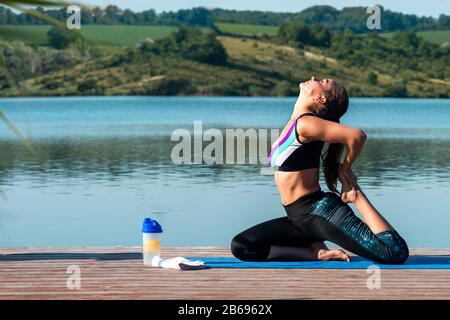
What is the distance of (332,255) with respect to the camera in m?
5.97

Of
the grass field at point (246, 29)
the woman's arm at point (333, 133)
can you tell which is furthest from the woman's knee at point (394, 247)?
the grass field at point (246, 29)

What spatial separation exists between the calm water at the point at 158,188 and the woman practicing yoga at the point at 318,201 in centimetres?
145

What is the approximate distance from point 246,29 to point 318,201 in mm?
74926

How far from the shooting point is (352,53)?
7456 centimetres

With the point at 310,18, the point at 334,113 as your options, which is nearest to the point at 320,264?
the point at 334,113

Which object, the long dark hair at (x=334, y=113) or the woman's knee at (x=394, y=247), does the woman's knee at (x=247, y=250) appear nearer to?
the long dark hair at (x=334, y=113)

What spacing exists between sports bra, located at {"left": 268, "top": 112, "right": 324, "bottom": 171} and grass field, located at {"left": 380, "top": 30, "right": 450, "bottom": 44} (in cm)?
7320

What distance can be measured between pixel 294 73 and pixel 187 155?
138 feet

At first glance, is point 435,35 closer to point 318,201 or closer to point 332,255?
point 332,255

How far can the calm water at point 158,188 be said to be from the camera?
44.5ft

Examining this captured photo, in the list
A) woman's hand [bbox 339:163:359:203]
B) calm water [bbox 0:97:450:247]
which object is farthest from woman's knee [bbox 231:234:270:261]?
calm water [bbox 0:97:450:247]

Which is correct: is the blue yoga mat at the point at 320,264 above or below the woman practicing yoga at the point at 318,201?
→ below

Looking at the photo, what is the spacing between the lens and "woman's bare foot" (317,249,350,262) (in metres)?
5.96

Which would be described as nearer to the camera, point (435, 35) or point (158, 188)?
point (158, 188)
